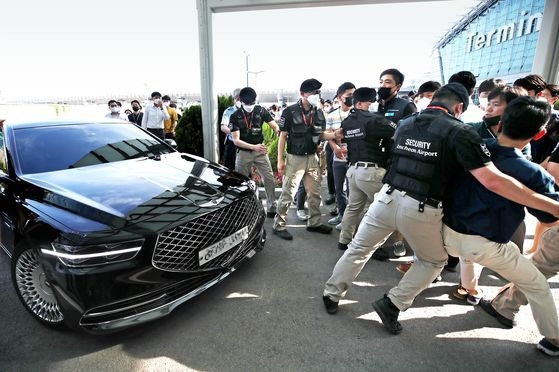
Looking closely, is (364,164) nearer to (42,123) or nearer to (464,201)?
(464,201)

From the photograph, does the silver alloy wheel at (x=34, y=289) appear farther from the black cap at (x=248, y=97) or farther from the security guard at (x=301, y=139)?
the black cap at (x=248, y=97)

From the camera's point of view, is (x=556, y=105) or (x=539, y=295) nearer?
(x=539, y=295)

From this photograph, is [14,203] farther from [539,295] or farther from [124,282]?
[539,295]

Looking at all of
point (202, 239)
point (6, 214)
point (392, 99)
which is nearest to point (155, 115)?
point (6, 214)

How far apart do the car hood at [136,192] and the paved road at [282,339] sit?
2.71 ft

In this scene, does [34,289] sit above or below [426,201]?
below

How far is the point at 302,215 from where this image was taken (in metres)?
4.62

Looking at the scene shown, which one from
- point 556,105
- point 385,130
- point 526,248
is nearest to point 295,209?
point 385,130

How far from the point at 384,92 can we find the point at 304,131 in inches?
39.7

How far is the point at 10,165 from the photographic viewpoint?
260 cm

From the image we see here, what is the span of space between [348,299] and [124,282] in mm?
1767

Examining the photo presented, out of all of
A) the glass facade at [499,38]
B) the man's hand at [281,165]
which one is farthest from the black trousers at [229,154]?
the glass facade at [499,38]

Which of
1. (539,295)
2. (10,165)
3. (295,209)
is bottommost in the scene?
(295,209)

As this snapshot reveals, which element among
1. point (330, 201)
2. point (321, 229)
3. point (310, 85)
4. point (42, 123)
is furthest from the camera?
point (330, 201)
